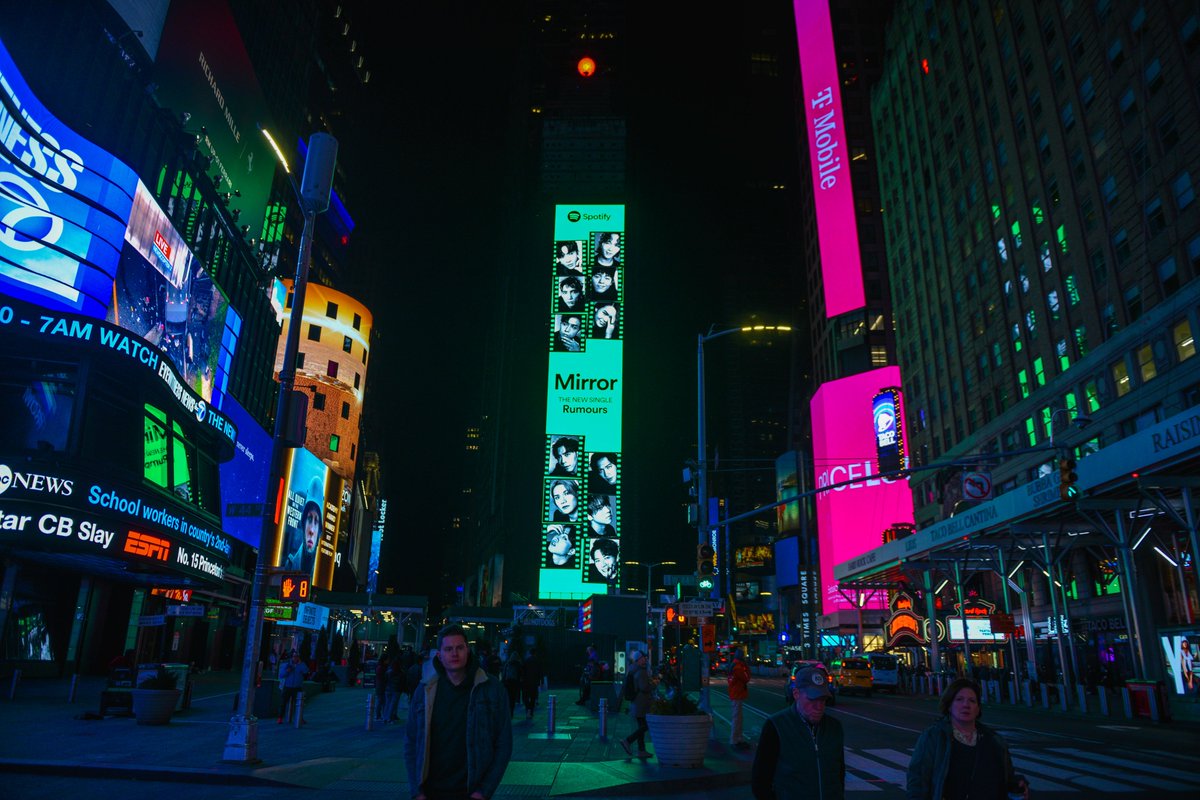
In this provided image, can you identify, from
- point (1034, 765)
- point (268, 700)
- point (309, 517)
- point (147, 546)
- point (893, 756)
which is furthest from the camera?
point (309, 517)

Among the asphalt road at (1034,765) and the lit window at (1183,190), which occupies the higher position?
the lit window at (1183,190)

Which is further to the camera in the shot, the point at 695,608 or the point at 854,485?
the point at 854,485

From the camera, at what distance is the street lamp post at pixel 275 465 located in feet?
44.4

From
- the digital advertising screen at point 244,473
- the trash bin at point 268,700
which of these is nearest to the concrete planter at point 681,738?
the trash bin at point 268,700

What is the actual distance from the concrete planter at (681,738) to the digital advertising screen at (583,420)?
56.6m

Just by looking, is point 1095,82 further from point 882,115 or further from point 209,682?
point 209,682

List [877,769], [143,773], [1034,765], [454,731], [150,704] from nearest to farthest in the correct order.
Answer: [454,731] < [143,773] < [877,769] < [1034,765] < [150,704]

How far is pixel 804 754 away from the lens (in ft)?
17.2

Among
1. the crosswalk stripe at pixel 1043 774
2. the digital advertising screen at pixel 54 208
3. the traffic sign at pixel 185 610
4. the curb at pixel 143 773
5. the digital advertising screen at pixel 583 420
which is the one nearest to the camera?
the curb at pixel 143 773

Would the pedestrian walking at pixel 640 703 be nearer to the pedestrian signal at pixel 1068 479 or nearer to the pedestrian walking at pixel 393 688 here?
the pedestrian walking at pixel 393 688

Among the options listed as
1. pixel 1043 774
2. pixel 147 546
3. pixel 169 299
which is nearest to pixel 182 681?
pixel 147 546

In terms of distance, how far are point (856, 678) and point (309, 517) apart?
4941 cm

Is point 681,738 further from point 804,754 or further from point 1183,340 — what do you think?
point 1183,340

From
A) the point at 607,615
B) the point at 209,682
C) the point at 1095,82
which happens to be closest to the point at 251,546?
the point at 209,682
